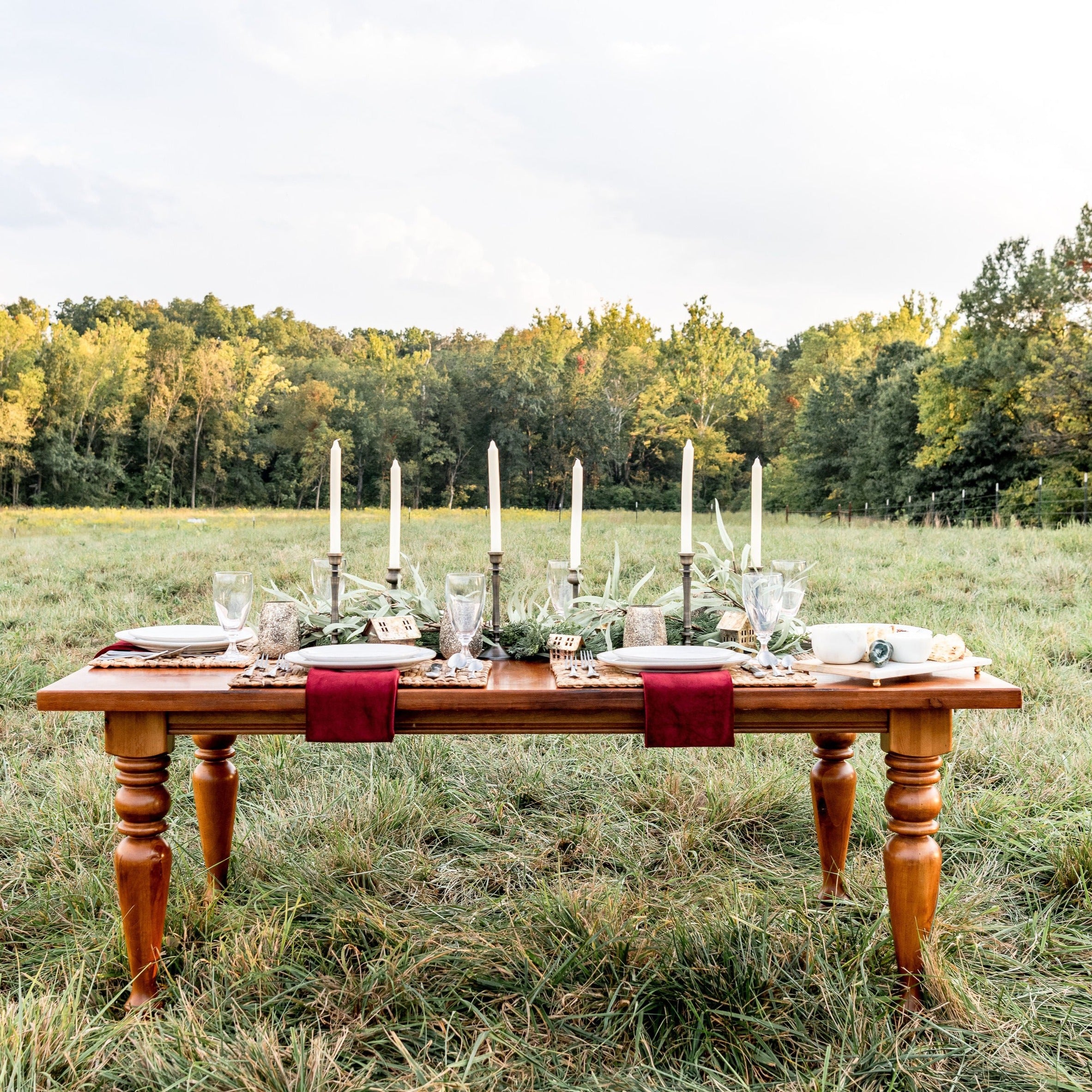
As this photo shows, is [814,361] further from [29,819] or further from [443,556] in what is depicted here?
[29,819]

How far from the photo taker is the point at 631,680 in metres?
1.85

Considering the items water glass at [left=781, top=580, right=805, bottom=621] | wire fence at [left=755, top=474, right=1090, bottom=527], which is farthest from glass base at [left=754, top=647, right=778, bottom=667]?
wire fence at [left=755, top=474, right=1090, bottom=527]

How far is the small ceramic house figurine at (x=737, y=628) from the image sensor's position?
2.21 metres

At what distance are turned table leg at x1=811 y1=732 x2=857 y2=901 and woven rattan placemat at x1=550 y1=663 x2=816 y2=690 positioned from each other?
2.30ft

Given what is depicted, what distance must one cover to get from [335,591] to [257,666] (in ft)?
1.14

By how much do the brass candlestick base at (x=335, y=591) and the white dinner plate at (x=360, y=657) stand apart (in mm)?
210

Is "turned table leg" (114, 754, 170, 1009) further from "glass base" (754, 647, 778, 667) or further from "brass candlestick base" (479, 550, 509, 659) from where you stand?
"glass base" (754, 647, 778, 667)

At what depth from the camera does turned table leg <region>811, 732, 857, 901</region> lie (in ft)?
8.22

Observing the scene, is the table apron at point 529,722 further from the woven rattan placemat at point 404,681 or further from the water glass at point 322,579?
the water glass at point 322,579

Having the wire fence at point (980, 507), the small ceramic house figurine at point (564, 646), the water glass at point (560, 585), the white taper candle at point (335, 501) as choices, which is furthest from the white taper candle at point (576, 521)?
the wire fence at point (980, 507)

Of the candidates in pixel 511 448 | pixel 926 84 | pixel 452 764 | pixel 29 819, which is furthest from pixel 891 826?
pixel 511 448

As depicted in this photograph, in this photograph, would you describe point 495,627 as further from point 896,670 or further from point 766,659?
point 896,670

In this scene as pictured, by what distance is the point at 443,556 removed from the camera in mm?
9500

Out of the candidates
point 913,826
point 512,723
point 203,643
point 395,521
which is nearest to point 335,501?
point 395,521
